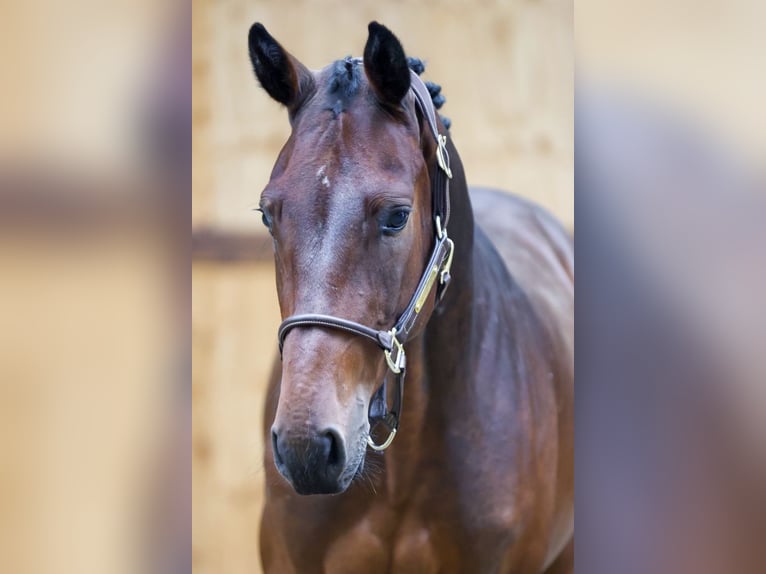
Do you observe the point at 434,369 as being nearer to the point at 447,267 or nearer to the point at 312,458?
the point at 447,267

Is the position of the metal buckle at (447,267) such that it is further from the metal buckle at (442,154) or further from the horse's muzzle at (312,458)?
the horse's muzzle at (312,458)

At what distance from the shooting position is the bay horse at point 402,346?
849mm

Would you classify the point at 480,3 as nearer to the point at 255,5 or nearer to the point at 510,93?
the point at 510,93

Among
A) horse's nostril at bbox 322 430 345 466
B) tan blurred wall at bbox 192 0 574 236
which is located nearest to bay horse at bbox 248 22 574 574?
horse's nostril at bbox 322 430 345 466

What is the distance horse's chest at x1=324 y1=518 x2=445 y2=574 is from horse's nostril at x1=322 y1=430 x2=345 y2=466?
30cm

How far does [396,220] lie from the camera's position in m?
0.91

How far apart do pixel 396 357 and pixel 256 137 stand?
48 centimetres

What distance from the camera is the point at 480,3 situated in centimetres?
121

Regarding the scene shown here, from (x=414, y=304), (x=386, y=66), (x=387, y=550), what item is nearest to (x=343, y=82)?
(x=386, y=66)
